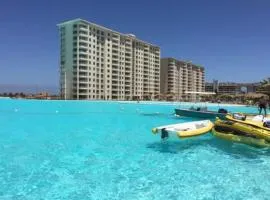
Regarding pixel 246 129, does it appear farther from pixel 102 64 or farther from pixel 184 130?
pixel 102 64

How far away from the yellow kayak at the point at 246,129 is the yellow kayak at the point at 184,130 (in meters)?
1.15

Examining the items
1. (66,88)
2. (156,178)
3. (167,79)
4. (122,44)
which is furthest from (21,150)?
(167,79)

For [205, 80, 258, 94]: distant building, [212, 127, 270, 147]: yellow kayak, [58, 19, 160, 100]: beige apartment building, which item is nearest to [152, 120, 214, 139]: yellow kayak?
[212, 127, 270, 147]: yellow kayak

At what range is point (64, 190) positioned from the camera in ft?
28.9

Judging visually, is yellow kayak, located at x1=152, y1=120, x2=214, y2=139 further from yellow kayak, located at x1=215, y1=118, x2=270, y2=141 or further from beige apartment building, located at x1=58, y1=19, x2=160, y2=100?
beige apartment building, located at x1=58, y1=19, x2=160, y2=100

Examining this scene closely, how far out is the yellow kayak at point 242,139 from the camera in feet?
52.0

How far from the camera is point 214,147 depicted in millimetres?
15625

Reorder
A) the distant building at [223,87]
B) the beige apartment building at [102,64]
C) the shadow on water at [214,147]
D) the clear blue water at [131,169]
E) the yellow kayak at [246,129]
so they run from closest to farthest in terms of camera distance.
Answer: the clear blue water at [131,169]
the shadow on water at [214,147]
the yellow kayak at [246,129]
the beige apartment building at [102,64]
the distant building at [223,87]

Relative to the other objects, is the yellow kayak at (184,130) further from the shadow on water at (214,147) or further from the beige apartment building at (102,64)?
the beige apartment building at (102,64)

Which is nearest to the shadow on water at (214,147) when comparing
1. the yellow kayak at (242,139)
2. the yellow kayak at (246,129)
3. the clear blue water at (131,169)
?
the clear blue water at (131,169)

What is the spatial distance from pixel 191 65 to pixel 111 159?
143727 mm

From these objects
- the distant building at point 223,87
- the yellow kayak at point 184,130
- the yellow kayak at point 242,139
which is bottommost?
the yellow kayak at point 242,139

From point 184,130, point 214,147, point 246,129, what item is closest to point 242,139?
point 246,129

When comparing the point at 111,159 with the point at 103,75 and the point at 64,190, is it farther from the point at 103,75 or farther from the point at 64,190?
the point at 103,75
